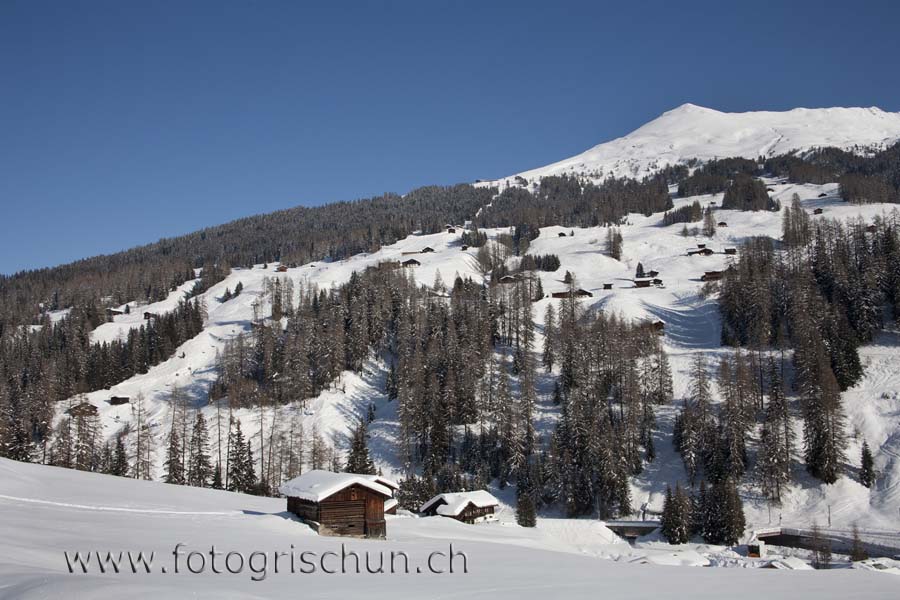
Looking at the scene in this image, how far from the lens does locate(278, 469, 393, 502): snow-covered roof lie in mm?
31734

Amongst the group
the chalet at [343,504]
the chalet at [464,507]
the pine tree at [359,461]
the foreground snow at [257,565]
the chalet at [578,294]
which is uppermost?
the chalet at [578,294]

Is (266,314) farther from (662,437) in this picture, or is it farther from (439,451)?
(662,437)

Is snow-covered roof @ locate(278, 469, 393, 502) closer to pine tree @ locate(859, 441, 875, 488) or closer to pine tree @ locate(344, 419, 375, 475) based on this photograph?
pine tree @ locate(344, 419, 375, 475)

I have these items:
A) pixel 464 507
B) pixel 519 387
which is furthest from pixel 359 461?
pixel 519 387

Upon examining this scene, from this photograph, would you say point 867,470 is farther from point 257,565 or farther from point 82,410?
point 82,410

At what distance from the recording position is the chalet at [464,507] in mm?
50719

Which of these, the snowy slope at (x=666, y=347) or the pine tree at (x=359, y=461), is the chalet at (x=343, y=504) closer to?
the pine tree at (x=359, y=461)

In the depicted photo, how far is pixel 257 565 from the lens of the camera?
17.7 m

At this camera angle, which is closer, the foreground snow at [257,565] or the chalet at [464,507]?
the foreground snow at [257,565]

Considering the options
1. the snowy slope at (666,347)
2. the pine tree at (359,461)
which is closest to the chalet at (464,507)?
the pine tree at (359,461)

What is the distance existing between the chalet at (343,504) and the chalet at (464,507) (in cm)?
1846

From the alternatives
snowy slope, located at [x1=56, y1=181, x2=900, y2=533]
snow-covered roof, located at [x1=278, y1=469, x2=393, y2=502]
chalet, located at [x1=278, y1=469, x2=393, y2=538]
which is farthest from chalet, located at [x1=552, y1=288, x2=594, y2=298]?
chalet, located at [x1=278, y1=469, x2=393, y2=538]

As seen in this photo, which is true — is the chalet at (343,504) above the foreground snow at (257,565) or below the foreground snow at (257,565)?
below

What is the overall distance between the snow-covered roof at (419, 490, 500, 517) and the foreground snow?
613 inches
